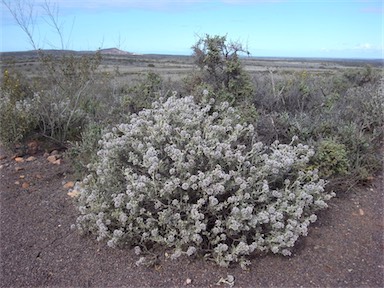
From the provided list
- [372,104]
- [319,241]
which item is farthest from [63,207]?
[372,104]

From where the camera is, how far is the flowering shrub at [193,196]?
3221 millimetres

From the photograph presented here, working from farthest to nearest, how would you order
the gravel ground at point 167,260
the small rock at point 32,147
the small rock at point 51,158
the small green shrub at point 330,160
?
the small rock at point 32,147, the small rock at point 51,158, the small green shrub at point 330,160, the gravel ground at point 167,260

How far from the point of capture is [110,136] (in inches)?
159

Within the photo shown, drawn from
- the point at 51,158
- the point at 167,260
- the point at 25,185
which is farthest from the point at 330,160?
the point at 51,158

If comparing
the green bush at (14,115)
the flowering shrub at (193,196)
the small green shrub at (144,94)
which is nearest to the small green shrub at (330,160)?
the flowering shrub at (193,196)

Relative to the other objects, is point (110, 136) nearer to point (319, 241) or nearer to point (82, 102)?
point (319, 241)

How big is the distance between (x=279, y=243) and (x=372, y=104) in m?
4.17

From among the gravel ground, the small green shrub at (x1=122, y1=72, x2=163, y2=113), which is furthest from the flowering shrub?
the small green shrub at (x1=122, y1=72, x2=163, y2=113)

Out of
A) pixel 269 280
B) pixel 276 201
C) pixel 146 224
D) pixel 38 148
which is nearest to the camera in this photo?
pixel 269 280

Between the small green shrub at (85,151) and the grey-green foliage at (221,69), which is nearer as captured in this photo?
the small green shrub at (85,151)

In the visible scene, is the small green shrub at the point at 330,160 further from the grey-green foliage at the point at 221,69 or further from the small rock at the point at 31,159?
the small rock at the point at 31,159

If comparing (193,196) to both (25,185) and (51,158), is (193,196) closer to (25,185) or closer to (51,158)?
(25,185)

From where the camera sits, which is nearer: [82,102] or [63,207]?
[63,207]

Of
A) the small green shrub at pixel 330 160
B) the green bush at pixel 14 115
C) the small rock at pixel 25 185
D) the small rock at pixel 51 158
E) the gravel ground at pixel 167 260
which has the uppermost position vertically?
the green bush at pixel 14 115
